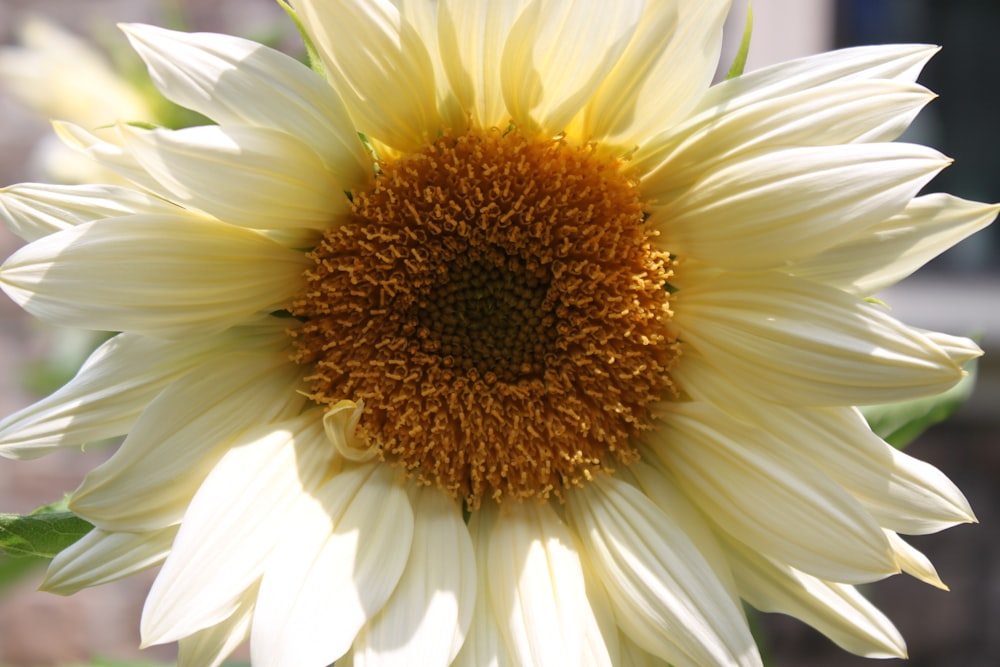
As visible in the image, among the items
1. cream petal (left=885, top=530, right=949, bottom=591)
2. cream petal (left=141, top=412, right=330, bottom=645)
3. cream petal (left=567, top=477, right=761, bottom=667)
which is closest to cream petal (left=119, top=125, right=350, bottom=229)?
cream petal (left=141, top=412, right=330, bottom=645)

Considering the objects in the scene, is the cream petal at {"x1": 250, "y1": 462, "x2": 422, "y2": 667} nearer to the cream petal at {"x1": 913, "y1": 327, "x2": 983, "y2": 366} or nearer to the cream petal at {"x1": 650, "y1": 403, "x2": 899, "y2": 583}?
the cream petal at {"x1": 650, "y1": 403, "x2": 899, "y2": 583}

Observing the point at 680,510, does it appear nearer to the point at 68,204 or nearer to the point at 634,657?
the point at 634,657

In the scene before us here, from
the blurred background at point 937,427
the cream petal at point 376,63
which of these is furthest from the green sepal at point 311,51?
the blurred background at point 937,427

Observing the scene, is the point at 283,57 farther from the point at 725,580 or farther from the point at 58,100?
the point at 58,100

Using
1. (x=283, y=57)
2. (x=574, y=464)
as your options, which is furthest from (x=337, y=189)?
(x=574, y=464)

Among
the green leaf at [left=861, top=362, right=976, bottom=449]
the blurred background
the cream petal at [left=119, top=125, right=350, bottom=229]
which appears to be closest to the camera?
the cream petal at [left=119, top=125, right=350, bottom=229]

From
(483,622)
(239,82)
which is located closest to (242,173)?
(239,82)
